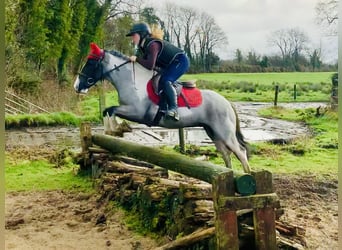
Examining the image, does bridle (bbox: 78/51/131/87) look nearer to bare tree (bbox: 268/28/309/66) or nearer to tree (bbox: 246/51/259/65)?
tree (bbox: 246/51/259/65)

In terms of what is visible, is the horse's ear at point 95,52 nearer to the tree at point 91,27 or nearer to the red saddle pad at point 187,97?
the tree at point 91,27

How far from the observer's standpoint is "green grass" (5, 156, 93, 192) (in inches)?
89.2

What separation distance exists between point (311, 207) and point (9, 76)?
1312 mm

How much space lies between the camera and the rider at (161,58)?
7.18 feet

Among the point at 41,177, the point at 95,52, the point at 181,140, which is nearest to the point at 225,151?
the point at 181,140

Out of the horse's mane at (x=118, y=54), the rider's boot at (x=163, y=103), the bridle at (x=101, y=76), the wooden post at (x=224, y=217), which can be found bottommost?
the wooden post at (x=224, y=217)

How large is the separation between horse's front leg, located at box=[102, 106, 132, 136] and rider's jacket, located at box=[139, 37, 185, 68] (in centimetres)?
24

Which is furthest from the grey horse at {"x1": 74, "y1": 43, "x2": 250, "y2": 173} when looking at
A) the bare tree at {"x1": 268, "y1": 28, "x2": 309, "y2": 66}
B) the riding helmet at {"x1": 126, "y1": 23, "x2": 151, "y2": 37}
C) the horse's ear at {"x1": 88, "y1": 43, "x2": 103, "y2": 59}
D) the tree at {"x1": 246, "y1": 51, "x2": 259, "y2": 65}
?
the bare tree at {"x1": 268, "y1": 28, "x2": 309, "y2": 66}

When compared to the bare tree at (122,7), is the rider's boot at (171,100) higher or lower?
lower

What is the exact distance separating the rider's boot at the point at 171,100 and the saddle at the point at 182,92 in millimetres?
20

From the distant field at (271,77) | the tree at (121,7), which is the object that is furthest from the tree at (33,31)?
the distant field at (271,77)

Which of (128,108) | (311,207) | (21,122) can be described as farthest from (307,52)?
(21,122)

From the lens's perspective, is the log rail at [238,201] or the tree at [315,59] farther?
the tree at [315,59]

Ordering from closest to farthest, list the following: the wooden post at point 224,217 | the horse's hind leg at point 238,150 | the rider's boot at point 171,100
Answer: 1. the wooden post at point 224,217
2. the rider's boot at point 171,100
3. the horse's hind leg at point 238,150
